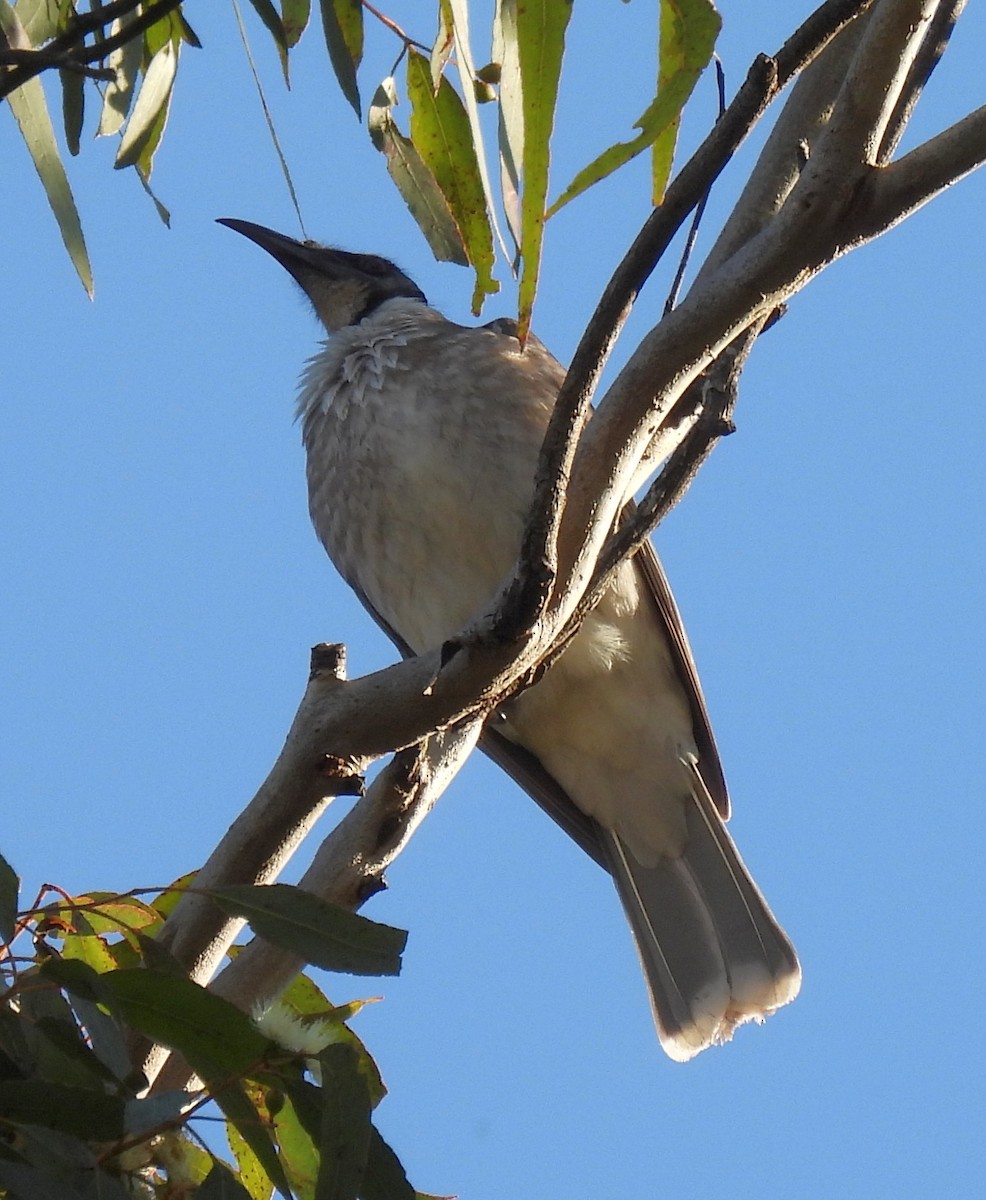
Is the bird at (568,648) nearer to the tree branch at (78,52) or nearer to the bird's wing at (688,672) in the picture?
the bird's wing at (688,672)

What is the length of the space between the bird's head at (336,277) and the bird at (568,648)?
2.51ft

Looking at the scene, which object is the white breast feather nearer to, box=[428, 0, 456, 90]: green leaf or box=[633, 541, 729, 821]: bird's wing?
box=[633, 541, 729, 821]: bird's wing

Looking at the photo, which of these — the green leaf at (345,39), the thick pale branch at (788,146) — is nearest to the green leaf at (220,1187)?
the thick pale branch at (788,146)

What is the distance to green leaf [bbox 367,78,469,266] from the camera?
2668 millimetres

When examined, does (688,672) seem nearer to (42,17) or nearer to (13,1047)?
(42,17)

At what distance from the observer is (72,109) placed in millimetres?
2477

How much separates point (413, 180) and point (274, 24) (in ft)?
1.32

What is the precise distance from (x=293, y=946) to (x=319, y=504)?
84.7 inches

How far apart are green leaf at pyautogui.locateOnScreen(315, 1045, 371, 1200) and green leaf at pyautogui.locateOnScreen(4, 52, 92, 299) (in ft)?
4.02

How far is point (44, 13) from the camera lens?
2463 millimetres

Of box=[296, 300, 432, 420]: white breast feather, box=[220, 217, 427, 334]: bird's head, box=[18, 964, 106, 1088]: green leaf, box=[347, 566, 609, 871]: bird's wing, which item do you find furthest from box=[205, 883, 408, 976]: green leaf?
box=[220, 217, 427, 334]: bird's head

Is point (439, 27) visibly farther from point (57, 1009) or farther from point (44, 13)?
point (57, 1009)

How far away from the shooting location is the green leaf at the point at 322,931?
1760 millimetres

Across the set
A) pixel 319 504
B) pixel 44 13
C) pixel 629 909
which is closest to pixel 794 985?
→ pixel 629 909
